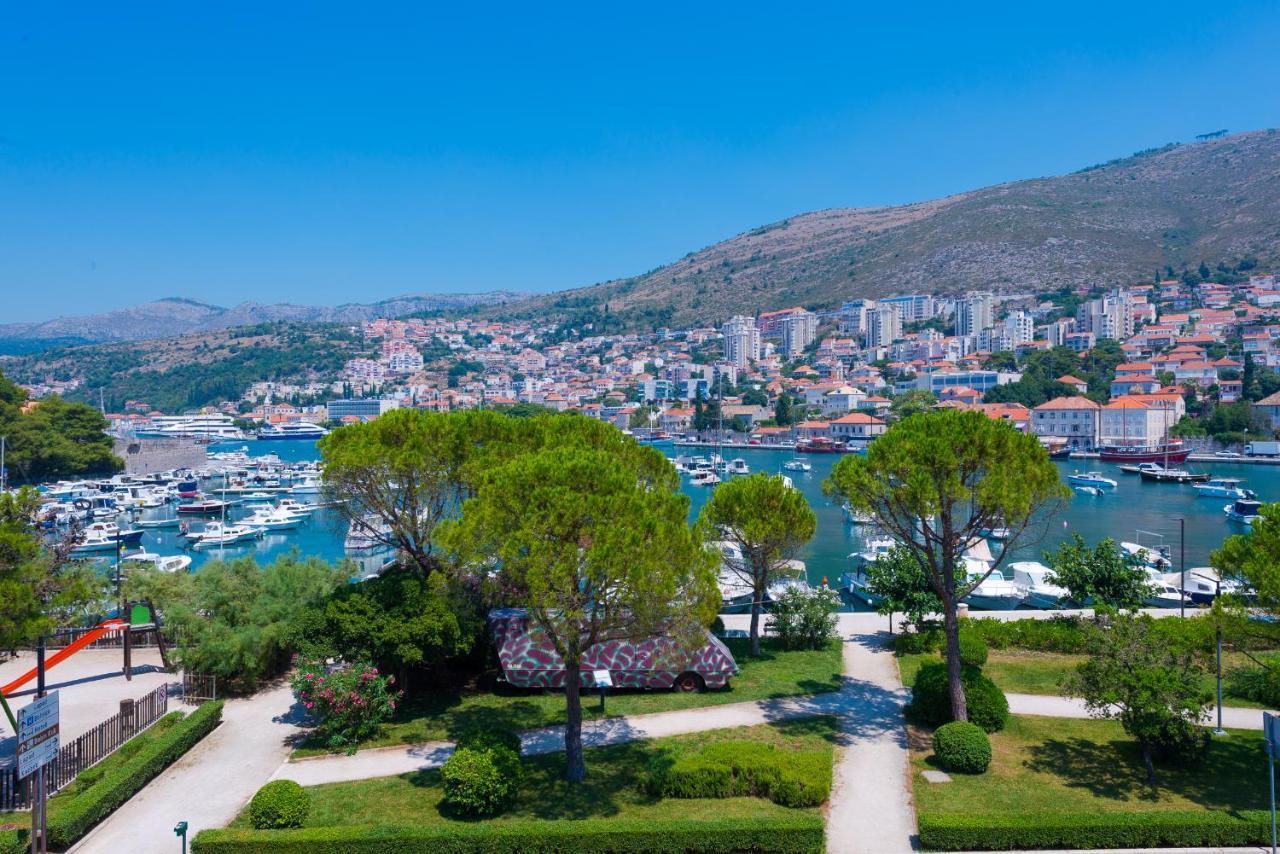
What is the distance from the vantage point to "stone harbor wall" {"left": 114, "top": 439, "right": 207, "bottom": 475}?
265ft

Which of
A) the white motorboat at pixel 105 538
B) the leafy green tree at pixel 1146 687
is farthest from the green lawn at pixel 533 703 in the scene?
the white motorboat at pixel 105 538

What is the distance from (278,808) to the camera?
905 centimetres

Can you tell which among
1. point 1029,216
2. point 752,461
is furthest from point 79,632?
point 1029,216

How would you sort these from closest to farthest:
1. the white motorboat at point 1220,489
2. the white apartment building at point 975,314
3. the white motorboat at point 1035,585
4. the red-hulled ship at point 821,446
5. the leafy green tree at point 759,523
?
1. the leafy green tree at point 759,523
2. the white motorboat at point 1035,585
3. the white motorboat at point 1220,489
4. the red-hulled ship at point 821,446
5. the white apartment building at point 975,314

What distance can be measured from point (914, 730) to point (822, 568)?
25024 millimetres

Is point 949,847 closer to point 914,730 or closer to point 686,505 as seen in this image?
point 914,730

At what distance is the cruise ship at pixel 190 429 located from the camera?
126 metres

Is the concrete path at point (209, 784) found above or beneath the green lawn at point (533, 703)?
above

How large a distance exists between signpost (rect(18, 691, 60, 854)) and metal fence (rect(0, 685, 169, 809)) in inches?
63.0

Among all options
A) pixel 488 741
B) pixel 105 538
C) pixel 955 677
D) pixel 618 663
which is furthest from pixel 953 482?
pixel 105 538

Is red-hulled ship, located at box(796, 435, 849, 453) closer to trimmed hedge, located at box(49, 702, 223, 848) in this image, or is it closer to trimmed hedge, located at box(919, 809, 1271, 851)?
trimmed hedge, located at box(919, 809, 1271, 851)

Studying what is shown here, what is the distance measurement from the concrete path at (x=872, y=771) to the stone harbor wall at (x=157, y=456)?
259 ft

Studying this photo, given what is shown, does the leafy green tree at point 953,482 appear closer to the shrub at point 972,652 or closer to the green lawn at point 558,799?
the shrub at point 972,652

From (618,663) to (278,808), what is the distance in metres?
5.98
